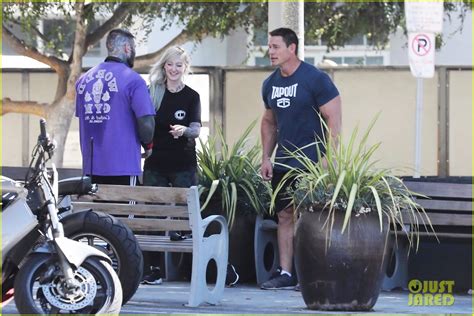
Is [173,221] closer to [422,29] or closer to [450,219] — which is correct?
[450,219]

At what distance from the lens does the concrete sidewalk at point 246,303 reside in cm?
785

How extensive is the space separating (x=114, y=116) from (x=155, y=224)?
0.80m

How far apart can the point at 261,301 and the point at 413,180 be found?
195cm

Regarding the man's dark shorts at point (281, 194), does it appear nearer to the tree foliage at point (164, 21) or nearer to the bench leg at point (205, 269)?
the bench leg at point (205, 269)

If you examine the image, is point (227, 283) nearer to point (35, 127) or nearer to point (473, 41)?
point (35, 127)

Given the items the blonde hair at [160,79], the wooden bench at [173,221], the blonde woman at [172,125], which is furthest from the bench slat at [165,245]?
the blonde hair at [160,79]

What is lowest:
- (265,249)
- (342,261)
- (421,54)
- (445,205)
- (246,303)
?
(246,303)

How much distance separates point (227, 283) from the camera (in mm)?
9477

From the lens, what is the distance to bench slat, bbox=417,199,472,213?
9.10 m

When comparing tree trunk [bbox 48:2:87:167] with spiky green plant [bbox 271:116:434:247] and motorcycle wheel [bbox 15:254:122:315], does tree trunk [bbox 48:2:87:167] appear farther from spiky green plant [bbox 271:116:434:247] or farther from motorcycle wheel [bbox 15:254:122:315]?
motorcycle wheel [bbox 15:254:122:315]

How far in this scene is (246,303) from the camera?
27.4 ft

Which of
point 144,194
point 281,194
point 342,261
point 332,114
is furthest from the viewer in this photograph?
point 281,194

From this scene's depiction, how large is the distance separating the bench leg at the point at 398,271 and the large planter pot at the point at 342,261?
1.54m

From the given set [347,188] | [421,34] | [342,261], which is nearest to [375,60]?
[421,34]
